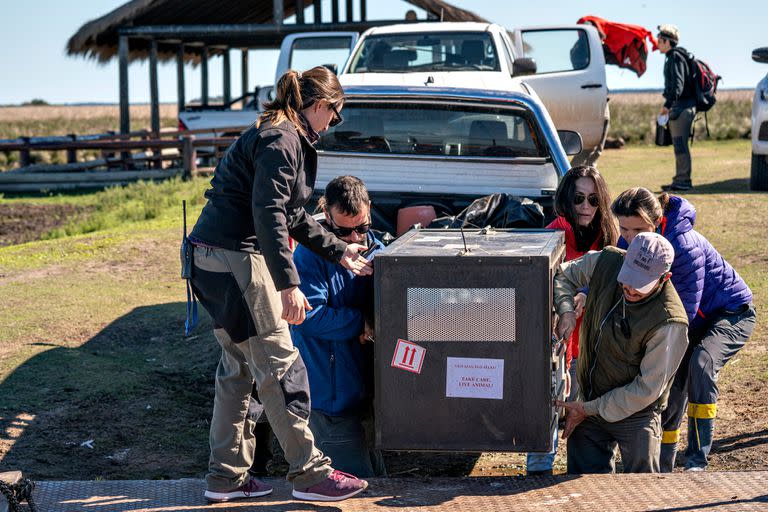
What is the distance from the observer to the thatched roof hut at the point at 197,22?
20109 mm

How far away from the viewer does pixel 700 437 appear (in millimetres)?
4922

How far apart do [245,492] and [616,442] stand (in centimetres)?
166

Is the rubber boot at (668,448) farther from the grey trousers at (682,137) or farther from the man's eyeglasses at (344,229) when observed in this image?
the grey trousers at (682,137)

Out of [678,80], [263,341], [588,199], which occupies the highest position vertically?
[678,80]

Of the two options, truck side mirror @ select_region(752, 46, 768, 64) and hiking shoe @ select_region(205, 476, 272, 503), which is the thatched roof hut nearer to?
truck side mirror @ select_region(752, 46, 768, 64)

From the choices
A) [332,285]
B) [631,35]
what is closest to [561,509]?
[332,285]

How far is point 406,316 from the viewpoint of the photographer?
13.0 feet

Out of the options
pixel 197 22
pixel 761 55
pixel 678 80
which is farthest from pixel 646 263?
pixel 197 22

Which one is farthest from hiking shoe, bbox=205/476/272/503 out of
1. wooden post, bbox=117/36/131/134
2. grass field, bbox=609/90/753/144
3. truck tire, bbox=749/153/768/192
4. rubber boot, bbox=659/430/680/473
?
grass field, bbox=609/90/753/144

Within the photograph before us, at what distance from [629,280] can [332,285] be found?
4.23 feet

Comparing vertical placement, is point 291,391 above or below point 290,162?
below

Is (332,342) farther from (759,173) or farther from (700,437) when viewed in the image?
(759,173)

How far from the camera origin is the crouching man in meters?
4.18

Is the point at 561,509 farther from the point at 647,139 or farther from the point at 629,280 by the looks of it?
the point at 647,139
